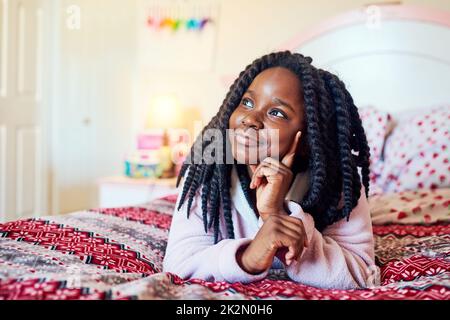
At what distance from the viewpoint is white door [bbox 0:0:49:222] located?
9.95 feet

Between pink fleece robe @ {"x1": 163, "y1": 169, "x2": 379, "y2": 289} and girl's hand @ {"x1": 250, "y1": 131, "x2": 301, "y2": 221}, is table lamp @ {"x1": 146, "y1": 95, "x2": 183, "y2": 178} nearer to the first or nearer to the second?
pink fleece robe @ {"x1": 163, "y1": 169, "x2": 379, "y2": 289}

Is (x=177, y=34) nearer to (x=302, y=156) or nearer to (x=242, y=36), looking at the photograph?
(x=242, y=36)

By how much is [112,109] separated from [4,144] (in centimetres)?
126

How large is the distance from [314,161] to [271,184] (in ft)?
0.43

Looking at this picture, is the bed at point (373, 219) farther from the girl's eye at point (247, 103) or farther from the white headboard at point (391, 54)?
the girl's eye at point (247, 103)

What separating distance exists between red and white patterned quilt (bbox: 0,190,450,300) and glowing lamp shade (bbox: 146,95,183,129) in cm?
139

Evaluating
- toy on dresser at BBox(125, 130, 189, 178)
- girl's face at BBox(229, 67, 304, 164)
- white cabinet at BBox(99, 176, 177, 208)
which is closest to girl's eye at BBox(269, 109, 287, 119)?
girl's face at BBox(229, 67, 304, 164)

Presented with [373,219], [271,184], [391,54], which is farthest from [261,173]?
[391,54]

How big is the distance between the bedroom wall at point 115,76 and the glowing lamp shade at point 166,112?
103mm

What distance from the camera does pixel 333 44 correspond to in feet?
8.43

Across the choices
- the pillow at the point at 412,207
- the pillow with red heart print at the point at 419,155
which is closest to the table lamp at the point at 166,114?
the pillow with red heart print at the point at 419,155

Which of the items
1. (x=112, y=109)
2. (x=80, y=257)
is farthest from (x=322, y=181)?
(x=112, y=109)

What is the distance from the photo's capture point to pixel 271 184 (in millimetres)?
912
